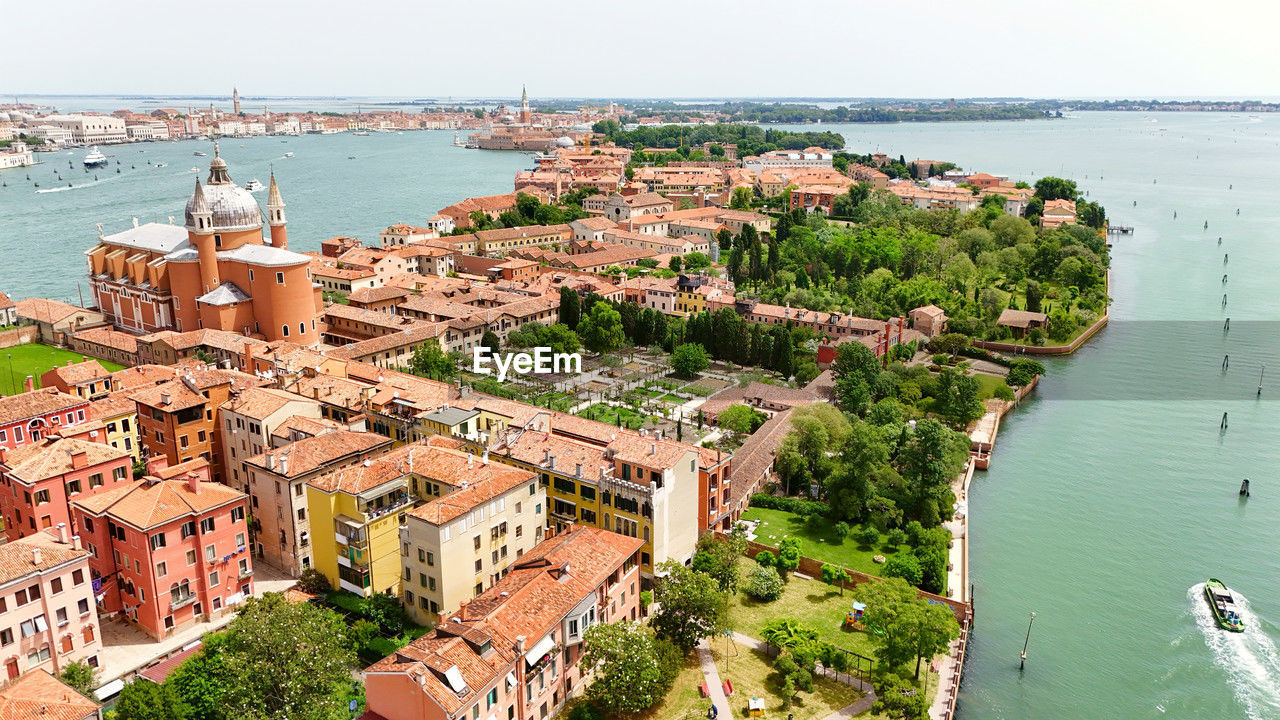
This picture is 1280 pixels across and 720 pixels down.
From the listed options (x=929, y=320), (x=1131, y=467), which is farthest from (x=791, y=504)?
(x=929, y=320)

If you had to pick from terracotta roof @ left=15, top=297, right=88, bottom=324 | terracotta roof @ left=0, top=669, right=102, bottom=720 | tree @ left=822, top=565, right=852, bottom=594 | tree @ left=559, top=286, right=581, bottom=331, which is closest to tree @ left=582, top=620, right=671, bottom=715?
tree @ left=822, top=565, right=852, bottom=594

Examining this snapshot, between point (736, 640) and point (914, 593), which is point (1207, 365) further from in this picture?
point (736, 640)

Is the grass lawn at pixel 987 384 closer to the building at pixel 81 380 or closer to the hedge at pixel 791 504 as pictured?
the hedge at pixel 791 504

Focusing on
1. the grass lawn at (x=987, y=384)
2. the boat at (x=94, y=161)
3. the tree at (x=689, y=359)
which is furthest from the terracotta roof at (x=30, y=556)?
the boat at (x=94, y=161)

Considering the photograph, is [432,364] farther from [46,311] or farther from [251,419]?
[46,311]

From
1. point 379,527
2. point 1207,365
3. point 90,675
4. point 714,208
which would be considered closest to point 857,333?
point 1207,365

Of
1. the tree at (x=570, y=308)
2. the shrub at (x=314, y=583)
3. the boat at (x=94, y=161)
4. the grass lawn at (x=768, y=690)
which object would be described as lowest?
the grass lawn at (x=768, y=690)

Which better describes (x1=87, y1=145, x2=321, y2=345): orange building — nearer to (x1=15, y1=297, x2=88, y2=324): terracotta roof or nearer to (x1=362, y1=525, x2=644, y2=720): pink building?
(x1=15, y1=297, x2=88, y2=324): terracotta roof
